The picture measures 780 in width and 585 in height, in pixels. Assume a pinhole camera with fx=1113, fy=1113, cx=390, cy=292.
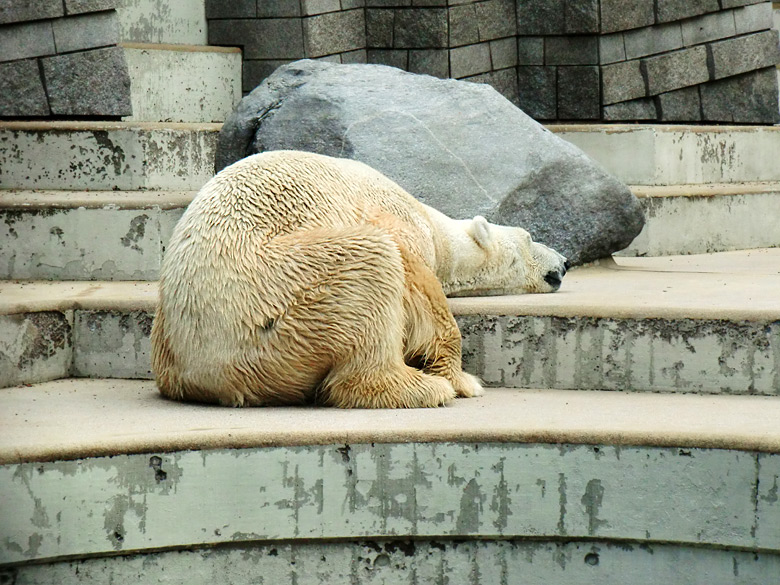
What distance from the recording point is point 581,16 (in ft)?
26.8

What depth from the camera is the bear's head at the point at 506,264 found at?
465 cm

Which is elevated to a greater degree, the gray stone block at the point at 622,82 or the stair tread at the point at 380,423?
the gray stone block at the point at 622,82

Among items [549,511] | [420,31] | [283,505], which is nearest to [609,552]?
[549,511]

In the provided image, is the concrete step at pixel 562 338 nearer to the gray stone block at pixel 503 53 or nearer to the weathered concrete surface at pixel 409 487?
the weathered concrete surface at pixel 409 487

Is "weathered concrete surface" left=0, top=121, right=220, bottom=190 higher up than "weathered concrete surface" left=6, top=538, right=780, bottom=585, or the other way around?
"weathered concrete surface" left=0, top=121, right=220, bottom=190

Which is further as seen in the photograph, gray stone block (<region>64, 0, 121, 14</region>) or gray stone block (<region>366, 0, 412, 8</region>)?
gray stone block (<region>366, 0, 412, 8</region>)

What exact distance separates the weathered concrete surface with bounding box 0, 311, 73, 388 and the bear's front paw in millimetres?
1598

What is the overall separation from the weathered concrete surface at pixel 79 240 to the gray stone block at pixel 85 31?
1617 millimetres

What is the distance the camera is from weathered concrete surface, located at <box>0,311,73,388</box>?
4.20 metres

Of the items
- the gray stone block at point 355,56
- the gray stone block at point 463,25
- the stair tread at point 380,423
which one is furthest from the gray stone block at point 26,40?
the stair tread at point 380,423

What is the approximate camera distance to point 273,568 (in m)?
3.34

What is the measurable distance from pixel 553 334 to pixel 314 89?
2.22 metres

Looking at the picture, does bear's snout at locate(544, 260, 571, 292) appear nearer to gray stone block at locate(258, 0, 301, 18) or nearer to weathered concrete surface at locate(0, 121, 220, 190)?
weathered concrete surface at locate(0, 121, 220, 190)

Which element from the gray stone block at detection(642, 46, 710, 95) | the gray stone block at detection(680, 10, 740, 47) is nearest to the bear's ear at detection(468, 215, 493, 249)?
the gray stone block at detection(642, 46, 710, 95)
